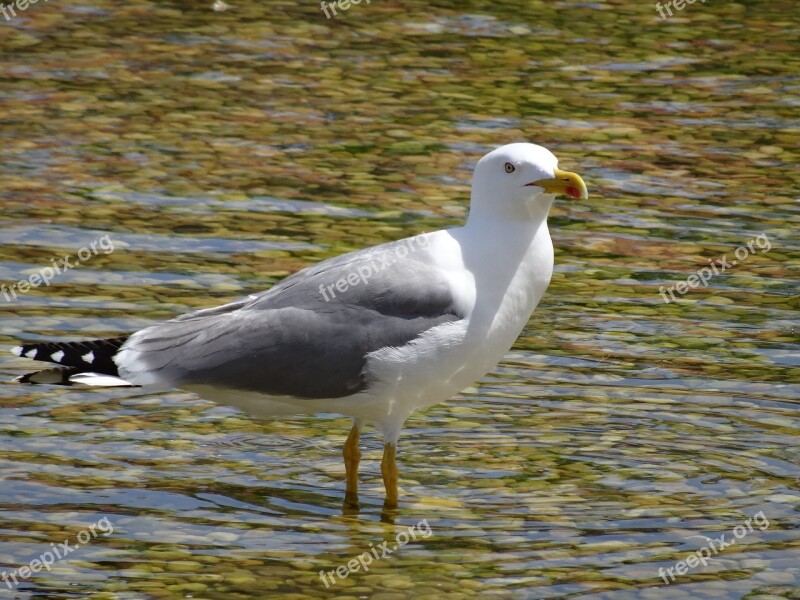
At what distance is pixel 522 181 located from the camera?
709 centimetres

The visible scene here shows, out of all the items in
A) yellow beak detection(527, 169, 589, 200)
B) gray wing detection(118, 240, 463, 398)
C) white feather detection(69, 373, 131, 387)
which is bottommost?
white feather detection(69, 373, 131, 387)

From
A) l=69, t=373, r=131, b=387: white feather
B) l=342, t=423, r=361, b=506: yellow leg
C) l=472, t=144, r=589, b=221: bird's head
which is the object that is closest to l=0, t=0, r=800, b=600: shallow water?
l=342, t=423, r=361, b=506: yellow leg

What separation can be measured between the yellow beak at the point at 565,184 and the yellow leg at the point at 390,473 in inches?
55.0

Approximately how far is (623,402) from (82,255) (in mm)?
3803

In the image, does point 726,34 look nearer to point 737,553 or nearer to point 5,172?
point 5,172

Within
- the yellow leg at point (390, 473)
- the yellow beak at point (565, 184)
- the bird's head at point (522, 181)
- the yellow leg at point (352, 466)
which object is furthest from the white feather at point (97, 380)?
the yellow beak at point (565, 184)

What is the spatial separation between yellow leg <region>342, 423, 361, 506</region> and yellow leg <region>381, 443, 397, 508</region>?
15cm

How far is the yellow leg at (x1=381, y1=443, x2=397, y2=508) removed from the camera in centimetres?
721

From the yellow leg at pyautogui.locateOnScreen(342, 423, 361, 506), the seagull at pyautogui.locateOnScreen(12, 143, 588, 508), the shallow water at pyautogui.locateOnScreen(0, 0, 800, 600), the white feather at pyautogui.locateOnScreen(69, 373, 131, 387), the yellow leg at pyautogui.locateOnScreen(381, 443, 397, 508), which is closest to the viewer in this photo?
the shallow water at pyautogui.locateOnScreen(0, 0, 800, 600)

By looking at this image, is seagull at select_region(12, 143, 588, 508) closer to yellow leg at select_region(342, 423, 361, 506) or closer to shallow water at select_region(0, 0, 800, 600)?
yellow leg at select_region(342, 423, 361, 506)

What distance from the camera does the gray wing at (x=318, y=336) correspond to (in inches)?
275

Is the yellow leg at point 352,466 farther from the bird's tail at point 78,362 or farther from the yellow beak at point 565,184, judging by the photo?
the yellow beak at point 565,184

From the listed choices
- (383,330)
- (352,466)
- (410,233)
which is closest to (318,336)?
(383,330)

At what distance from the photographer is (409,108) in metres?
13.1
